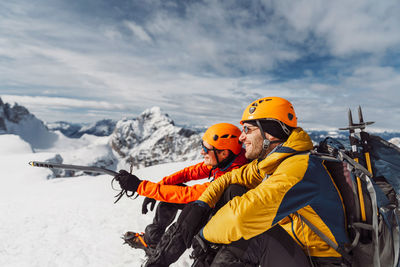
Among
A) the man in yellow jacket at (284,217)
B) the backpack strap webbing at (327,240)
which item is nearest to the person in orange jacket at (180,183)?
the man in yellow jacket at (284,217)

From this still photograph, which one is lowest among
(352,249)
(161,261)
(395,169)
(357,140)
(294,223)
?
(161,261)

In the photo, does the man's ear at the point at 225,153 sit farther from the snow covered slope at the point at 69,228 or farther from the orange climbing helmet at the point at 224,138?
the snow covered slope at the point at 69,228

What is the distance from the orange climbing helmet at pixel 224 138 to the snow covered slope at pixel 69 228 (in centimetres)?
244

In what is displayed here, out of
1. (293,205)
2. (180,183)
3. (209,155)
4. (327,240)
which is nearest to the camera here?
(293,205)

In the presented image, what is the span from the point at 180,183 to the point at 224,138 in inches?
60.2

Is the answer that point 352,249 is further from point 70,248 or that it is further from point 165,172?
point 165,172

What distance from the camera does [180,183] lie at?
5.18 metres

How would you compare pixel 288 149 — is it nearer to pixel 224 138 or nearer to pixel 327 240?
pixel 327 240

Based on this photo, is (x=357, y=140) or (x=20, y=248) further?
(x=20, y=248)

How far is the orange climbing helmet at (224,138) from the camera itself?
15.5 ft

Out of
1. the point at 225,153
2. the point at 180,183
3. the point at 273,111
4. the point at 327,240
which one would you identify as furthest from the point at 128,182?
the point at 327,240

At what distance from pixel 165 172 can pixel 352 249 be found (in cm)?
1204

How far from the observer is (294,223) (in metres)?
2.43

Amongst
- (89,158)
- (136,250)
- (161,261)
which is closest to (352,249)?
(161,261)
